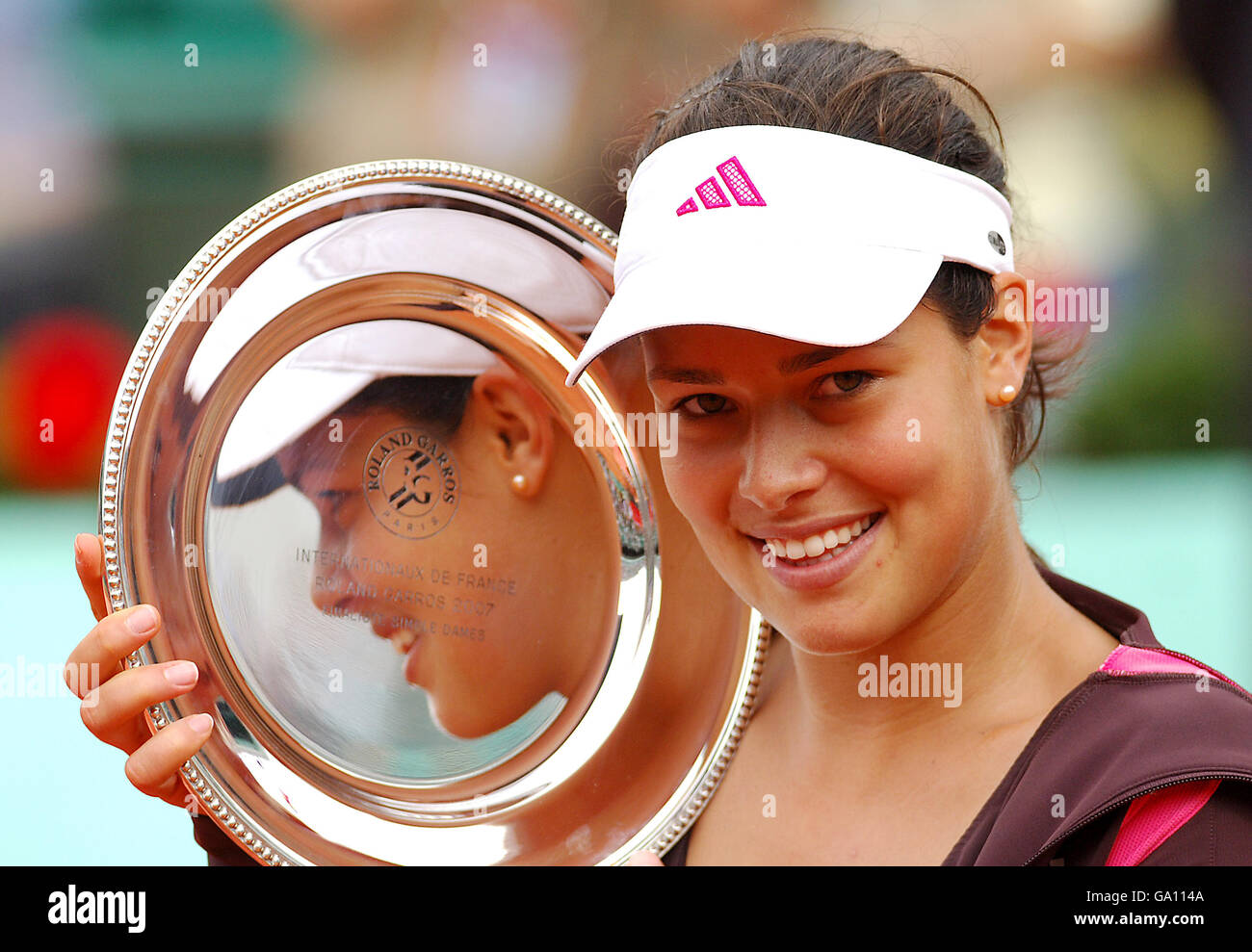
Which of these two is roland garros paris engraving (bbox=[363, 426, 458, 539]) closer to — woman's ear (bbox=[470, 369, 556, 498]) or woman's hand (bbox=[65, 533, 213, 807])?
woman's ear (bbox=[470, 369, 556, 498])

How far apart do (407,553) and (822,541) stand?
0.45 metres

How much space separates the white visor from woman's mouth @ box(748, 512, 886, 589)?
0.19 m

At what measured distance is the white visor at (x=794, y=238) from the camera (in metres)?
0.95

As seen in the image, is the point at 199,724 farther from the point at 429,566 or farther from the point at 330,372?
the point at 330,372

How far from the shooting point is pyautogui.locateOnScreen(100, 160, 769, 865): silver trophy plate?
1170 mm

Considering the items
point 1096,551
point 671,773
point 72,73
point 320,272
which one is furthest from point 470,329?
point 1096,551

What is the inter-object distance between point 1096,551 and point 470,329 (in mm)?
3796

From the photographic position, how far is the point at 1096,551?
4.50 metres

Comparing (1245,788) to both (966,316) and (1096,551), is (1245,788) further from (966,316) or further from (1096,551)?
(1096,551)

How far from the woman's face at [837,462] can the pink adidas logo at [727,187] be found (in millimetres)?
107

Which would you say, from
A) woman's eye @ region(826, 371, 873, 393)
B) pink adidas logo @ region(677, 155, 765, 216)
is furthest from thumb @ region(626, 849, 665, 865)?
pink adidas logo @ region(677, 155, 765, 216)

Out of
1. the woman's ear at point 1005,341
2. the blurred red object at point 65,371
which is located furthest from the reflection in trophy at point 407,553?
the blurred red object at point 65,371

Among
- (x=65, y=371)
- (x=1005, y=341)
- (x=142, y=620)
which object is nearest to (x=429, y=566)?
(x=142, y=620)

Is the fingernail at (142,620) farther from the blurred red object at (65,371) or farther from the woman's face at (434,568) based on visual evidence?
→ the blurred red object at (65,371)
